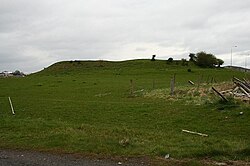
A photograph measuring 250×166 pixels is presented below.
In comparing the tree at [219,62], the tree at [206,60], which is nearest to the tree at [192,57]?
the tree at [206,60]

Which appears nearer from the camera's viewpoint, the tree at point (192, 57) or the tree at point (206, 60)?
the tree at point (206, 60)

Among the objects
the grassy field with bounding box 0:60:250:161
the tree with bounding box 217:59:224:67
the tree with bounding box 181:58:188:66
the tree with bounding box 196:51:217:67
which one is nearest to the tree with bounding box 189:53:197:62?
the tree with bounding box 196:51:217:67

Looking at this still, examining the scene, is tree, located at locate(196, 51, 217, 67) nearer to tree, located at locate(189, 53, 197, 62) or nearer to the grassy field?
tree, located at locate(189, 53, 197, 62)

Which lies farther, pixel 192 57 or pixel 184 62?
pixel 192 57

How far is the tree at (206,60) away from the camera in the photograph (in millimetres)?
128750

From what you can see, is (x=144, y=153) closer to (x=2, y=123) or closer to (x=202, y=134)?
(x=202, y=134)

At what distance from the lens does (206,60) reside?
424ft

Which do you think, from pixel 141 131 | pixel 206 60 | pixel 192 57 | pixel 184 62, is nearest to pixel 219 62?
pixel 206 60

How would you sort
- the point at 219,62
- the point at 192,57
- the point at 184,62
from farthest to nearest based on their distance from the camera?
the point at 192,57
the point at 219,62
the point at 184,62

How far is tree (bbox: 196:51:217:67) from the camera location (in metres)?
129

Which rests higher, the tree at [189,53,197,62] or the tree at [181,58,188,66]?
the tree at [189,53,197,62]

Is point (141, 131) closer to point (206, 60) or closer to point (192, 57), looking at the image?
point (206, 60)

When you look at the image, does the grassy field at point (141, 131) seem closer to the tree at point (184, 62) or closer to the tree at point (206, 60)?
the tree at point (184, 62)

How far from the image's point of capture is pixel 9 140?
1594cm
